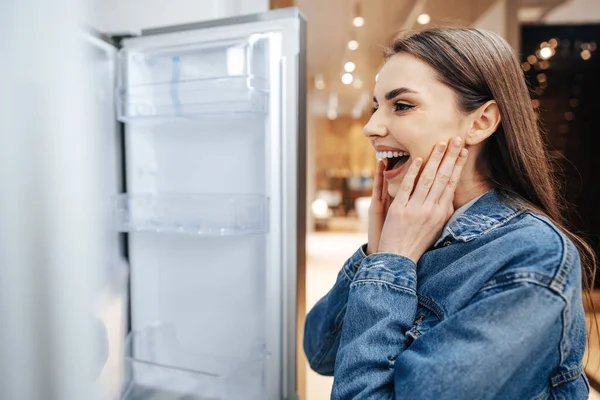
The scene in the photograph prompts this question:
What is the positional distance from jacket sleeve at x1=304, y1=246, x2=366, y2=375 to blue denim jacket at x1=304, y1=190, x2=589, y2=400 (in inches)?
8.2

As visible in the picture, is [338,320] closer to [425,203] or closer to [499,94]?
[425,203]

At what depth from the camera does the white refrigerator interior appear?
121cm

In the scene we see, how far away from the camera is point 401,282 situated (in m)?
0.79

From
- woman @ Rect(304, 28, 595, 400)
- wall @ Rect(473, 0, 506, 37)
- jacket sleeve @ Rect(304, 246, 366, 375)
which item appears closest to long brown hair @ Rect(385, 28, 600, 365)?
woman @ Rect(304, 28, 595, 400)

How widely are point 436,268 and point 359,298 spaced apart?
16 cm

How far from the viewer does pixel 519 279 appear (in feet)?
2.16

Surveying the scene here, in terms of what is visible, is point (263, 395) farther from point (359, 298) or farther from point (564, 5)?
point (564, 5)

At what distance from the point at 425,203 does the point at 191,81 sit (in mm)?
809

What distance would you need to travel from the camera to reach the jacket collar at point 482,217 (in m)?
0.80

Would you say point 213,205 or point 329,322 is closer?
point 329,322

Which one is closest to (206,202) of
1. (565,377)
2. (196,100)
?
(196,100)

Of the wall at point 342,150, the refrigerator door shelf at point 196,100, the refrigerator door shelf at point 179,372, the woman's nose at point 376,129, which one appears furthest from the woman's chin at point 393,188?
the wall at point 342,150

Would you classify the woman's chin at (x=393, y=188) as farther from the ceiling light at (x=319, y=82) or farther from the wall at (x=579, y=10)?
the ceiling light at (x=319, y=82)

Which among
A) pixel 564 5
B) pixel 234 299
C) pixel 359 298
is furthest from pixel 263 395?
pixel 564 5
